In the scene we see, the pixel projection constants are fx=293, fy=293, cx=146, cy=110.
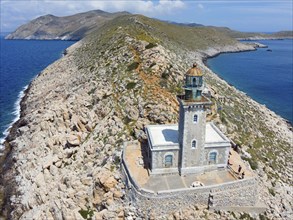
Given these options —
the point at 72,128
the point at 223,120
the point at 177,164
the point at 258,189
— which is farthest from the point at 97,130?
the point at 258,189

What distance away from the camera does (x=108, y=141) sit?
3928 cm

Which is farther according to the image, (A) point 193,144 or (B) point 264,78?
(B) point 264,78

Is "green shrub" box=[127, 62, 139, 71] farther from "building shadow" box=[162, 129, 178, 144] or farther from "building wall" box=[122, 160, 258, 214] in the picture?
"building wall" box=[122, 160, 258, 214]

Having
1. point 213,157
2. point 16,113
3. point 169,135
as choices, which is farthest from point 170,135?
point 16,113

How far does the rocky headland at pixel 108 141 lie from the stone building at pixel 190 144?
15.6ft

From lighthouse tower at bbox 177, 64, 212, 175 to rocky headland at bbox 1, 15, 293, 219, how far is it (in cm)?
491

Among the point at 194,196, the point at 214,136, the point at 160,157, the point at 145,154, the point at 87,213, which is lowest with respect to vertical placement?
the point at 87,213

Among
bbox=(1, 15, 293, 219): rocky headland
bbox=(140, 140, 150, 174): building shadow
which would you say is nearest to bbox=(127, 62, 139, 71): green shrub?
bbox=(1, 15, 293, 219): rocky headland

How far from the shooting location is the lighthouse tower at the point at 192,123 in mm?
29500

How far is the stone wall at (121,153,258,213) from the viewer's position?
2872cm

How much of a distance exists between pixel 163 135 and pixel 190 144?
12.8 ft

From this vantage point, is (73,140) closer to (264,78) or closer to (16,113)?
(16,113)

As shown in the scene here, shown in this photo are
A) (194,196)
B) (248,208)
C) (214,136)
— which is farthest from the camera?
(214,136)

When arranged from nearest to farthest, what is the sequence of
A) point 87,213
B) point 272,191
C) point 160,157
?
1. point 87,213
2. point 160,157
3. point 272,191
